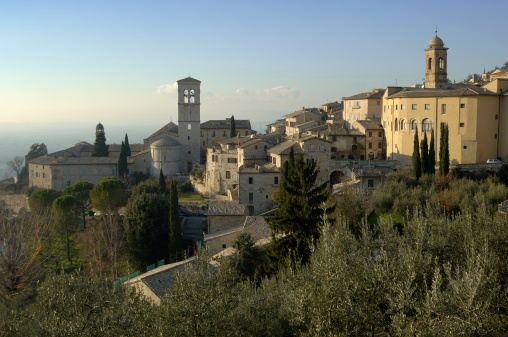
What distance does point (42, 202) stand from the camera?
38531mm

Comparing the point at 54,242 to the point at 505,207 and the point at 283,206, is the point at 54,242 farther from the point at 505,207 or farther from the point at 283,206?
the point at 505,207

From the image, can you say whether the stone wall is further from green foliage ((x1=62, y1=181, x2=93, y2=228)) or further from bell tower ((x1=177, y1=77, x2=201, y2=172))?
bell tower ((x1=177, y1=77, x2=201, y2=172))

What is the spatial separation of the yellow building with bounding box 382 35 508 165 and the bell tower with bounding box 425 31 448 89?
2739 millimetres

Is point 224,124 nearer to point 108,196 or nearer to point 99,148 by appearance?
point 99,148

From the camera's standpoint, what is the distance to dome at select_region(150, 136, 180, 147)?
157 feet

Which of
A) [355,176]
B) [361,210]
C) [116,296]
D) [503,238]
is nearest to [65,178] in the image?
[355,176]

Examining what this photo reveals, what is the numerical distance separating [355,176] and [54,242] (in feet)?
71.7

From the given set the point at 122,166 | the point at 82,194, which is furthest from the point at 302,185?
the point at 122,166

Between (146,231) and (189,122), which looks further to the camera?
(189,122)

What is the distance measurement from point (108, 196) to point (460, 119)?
26104 mm

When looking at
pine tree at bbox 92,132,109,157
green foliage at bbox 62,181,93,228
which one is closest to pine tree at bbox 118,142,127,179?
green foliage at bbox 62,181,93,228

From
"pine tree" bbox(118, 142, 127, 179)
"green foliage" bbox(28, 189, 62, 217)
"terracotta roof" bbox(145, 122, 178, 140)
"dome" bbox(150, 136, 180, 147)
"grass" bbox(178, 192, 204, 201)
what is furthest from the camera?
"terracotta roof" bbox(145, 122, 178, 140)

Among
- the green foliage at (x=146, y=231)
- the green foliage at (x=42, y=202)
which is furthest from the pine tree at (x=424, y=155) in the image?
the green foliage at (x=42, y=202)

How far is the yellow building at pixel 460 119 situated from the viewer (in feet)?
110
